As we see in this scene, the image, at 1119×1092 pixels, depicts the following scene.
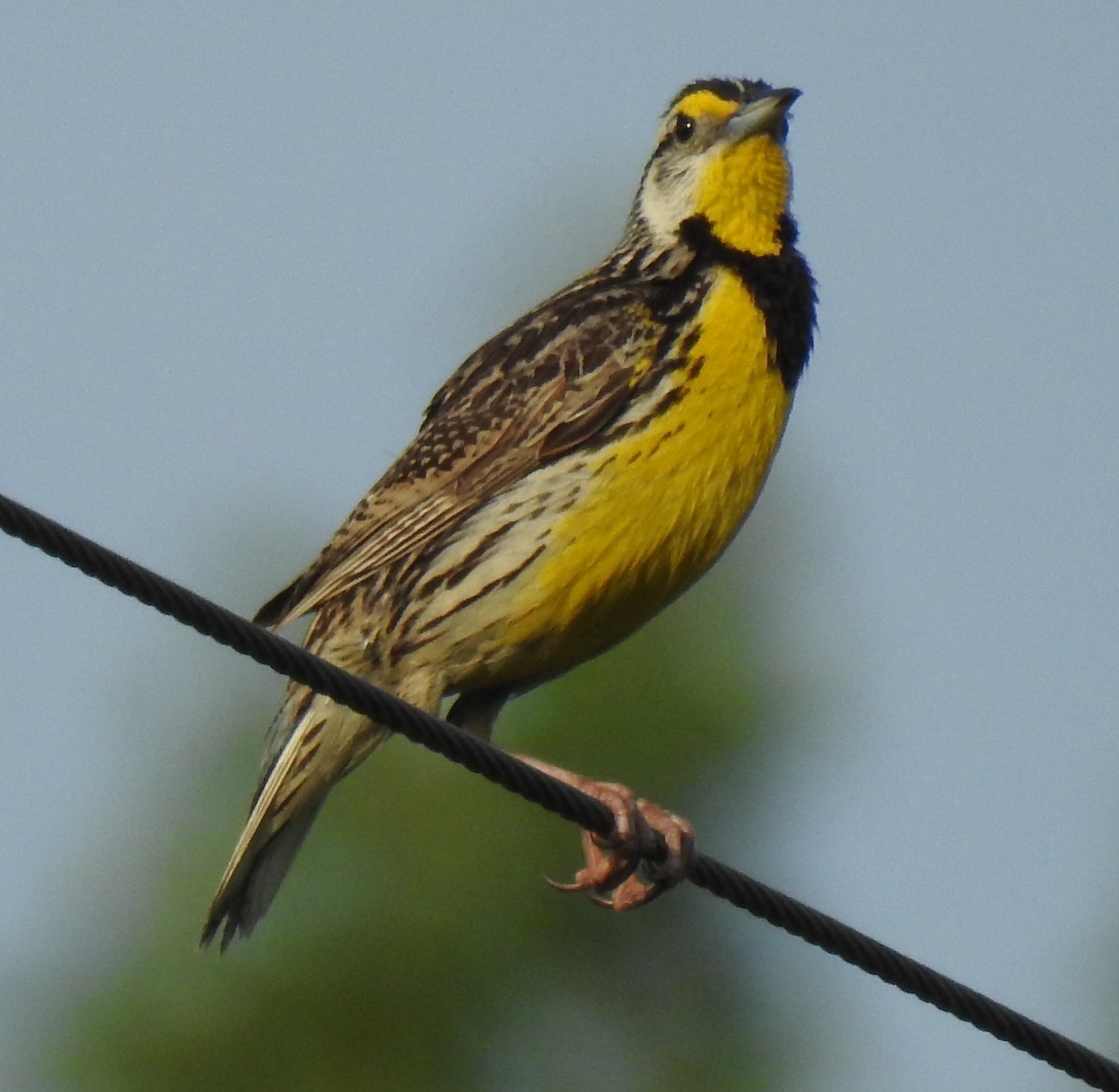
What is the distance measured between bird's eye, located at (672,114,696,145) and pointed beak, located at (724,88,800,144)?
16cm

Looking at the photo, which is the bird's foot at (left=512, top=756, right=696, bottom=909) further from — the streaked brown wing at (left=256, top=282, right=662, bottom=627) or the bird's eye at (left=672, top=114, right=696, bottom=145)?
the bird's eye at (left=672, top=114, right=696, bottom=145)

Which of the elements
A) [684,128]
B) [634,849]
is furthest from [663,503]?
[684,128]

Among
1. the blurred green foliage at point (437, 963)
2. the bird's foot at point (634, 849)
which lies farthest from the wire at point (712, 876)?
the blurred green foliage at point (437, 963)

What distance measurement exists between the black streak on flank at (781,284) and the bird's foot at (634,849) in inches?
40.8

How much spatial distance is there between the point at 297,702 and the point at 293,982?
4114 millimetres

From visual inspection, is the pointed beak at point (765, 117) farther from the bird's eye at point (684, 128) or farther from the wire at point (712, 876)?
the wire at point (712, 876)

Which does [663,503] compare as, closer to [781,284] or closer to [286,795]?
[781,284]

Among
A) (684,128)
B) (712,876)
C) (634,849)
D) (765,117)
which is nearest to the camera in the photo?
(712,876)

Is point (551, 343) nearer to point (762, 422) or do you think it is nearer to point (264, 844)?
point (762, 422)

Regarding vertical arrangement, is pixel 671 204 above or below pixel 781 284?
above

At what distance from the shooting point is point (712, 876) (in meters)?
4.37

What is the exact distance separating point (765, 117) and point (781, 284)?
0.48m

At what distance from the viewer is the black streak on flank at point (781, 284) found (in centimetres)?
602

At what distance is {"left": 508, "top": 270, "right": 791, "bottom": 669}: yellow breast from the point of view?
5.70 meters
